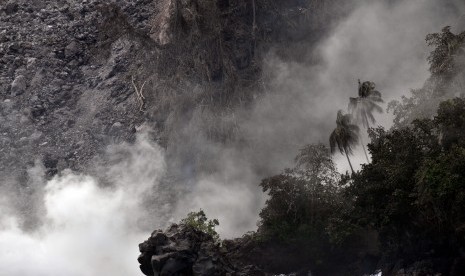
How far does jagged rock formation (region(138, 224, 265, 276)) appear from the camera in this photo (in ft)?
180

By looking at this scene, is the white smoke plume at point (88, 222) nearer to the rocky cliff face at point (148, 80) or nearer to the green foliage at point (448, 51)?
the rocky cliff face at point (148, 80)

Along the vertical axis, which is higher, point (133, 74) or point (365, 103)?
point (133, 74)

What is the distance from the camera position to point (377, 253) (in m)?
58.8

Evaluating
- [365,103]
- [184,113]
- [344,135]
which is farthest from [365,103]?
[184,113]

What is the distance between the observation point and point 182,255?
55562mm

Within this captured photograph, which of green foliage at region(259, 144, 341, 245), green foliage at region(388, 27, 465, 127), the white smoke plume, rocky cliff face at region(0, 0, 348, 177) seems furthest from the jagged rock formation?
rocky cliff face at region(0, 0, 348, 177)

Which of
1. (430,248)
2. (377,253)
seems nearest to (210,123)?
(377,253)

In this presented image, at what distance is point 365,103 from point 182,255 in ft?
84.0

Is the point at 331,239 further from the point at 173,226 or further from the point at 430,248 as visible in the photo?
the point at 173,226

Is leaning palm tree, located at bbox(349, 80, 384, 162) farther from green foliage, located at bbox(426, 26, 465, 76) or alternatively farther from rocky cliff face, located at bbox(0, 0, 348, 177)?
rocky cliff face, located at bbox(0, 0, 348, 177)

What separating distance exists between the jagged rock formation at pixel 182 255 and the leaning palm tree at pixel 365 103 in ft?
63.4

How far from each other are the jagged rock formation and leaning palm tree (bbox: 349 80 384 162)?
63.4ft

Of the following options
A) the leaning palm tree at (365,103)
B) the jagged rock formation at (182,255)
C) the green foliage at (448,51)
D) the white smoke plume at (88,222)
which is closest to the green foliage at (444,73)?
the green foliage at (448,51)

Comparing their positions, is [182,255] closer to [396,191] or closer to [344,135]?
[344,135]
